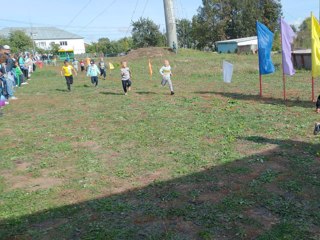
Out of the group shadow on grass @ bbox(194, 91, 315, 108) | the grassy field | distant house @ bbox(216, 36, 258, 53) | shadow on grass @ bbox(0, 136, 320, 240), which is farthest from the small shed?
distant house @ bbox(216, 36, 258, 53)

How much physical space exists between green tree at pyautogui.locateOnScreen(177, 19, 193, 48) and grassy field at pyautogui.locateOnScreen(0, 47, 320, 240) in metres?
71.7

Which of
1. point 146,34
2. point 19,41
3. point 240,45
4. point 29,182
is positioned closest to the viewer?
point 29,182

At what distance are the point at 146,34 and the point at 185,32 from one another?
61.7ft

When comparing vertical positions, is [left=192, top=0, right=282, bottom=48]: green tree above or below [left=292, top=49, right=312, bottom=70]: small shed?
above

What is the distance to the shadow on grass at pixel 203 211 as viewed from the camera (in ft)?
14.3

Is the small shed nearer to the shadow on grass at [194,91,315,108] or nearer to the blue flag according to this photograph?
the shadow on grass at [194,91,315,108]

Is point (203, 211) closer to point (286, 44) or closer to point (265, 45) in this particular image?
point (286, 44)

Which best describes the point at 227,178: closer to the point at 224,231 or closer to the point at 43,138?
the point at 224,231

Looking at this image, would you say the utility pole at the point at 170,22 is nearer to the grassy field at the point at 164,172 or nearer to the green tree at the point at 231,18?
the grassy field at the point at 164,172

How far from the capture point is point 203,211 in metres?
4.85

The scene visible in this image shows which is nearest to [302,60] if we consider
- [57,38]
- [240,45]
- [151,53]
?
[151,53]

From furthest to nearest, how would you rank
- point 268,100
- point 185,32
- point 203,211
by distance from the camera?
1. point 185,32
2. point 268,100
3. point 203,211

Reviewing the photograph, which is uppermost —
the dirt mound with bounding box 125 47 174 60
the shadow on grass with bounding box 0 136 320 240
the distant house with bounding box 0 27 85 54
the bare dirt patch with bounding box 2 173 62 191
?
the distant house with bounding box 0 27 85 54

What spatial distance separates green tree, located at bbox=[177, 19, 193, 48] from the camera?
81.9m
